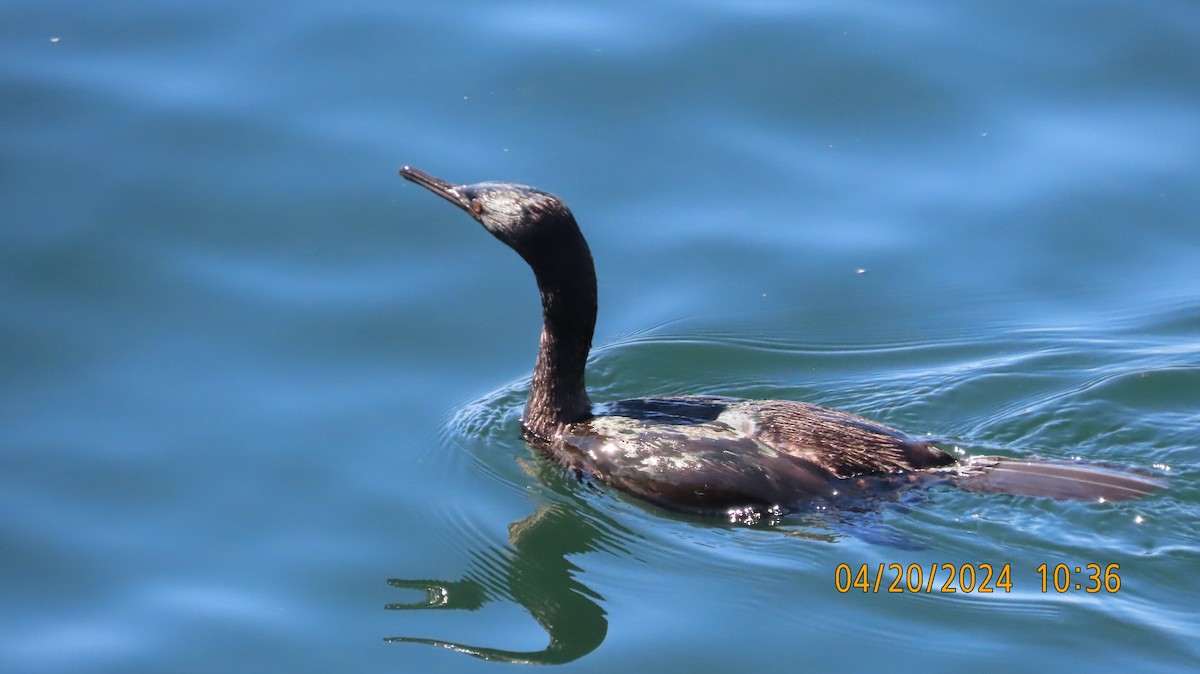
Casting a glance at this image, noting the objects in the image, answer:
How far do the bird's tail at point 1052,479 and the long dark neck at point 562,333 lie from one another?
2223 millimetres

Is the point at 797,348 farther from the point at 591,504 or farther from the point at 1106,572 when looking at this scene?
the point at 1106,572

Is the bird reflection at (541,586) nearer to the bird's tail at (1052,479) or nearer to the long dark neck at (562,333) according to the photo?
the long dark neck at (562,333)

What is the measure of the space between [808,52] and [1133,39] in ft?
8.54

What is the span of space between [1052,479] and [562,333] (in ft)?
9.34

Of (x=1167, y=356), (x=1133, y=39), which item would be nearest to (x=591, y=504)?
(x=1167, y=356)

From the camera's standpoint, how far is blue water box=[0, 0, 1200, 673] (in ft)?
24.9

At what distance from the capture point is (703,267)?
10578 mm

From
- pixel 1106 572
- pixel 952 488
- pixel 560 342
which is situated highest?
pixel 560 342

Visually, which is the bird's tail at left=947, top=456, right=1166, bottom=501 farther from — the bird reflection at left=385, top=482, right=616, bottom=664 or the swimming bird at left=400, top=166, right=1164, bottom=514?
the bird reflection at left=385, top=482, right=616, bottom=664

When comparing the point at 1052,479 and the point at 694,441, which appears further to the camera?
the point at 694,441

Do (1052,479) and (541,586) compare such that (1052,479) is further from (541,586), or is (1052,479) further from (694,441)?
(541,586)

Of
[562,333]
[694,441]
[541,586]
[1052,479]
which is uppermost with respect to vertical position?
[562,333]

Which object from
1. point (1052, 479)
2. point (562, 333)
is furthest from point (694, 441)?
point (1052, 479)

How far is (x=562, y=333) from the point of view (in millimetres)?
9023
